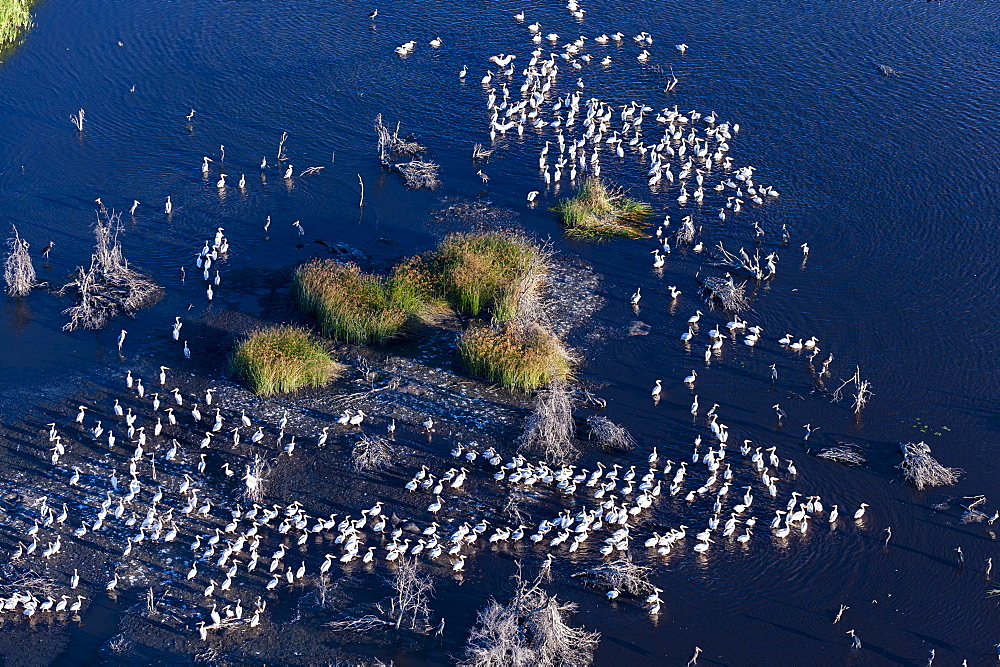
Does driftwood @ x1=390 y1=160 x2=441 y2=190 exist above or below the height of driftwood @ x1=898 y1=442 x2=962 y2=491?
above

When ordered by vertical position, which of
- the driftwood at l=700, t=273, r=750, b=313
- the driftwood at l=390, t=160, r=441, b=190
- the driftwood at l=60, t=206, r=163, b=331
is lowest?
the driftwood at l=60, t=206, r=163, b=331

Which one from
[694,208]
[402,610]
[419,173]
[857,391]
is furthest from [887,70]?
[402,610]

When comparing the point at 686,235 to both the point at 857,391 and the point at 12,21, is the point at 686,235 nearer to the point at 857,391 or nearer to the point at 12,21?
the point at 857,391

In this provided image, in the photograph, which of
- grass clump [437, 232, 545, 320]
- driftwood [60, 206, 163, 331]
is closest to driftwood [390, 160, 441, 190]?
grass clump [437, 232, 545, 320]

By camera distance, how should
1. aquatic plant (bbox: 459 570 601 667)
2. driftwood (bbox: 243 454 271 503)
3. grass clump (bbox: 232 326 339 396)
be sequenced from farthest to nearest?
grass clump (bbox: 232 326 339 396) → driftwood (bbox: 243 454 271 503) → aquatic plant (bbox: 459 570 601 667)

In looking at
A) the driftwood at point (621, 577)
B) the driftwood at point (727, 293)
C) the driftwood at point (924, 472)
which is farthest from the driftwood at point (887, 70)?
the driftwood at point (621, 577)

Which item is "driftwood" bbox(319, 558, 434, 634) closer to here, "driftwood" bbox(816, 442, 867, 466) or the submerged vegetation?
the submerged vegetation
